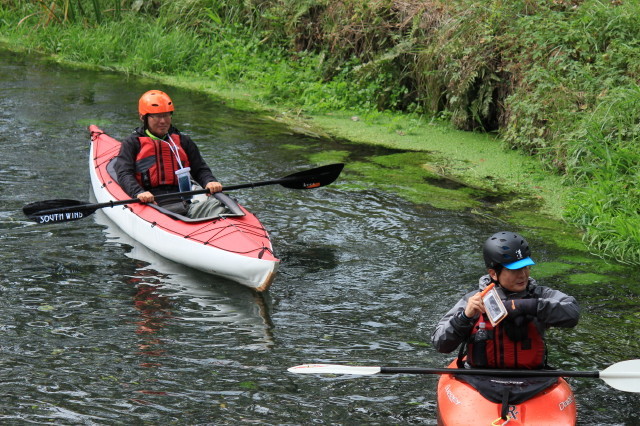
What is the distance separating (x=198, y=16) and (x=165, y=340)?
984 cm

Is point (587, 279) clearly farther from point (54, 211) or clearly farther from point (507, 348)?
point (54, 211)

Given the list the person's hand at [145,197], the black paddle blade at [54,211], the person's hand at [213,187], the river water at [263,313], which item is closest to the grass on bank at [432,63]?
the river water at [263,313]

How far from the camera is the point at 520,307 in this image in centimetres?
375

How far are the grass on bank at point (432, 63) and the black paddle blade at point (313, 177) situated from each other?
191 cm

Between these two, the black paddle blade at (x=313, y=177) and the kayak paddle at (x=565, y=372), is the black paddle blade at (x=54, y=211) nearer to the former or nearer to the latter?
the black paddle blade at (x=313, y=177)

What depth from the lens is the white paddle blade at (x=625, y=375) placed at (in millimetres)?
3938

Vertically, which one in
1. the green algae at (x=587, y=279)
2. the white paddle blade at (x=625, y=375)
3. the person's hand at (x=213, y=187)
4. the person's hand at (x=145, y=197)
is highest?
the white paddle blade at (x=625, y=375)

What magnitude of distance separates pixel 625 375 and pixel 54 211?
15.2ft

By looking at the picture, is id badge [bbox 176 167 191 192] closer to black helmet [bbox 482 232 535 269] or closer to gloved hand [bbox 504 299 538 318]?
black helmet [bbox 482 232 535 269]

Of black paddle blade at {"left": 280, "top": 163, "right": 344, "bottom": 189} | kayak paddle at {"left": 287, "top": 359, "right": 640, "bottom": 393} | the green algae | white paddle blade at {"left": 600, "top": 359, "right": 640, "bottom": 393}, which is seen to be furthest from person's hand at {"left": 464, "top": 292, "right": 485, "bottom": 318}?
black paddle blade at {"left": 280, "top": 163, "right": 344, "bottom": 189}

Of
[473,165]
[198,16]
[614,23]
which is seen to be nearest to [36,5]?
[198,16]

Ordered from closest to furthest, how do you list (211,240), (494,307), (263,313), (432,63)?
(494,307) < (263,313) < (211,240) < (432,63)

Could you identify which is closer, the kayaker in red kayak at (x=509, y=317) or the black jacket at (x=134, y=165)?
the kayaker in red kayak at (x=509, y=317)

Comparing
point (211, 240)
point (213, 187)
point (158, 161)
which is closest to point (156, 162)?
point (158, 161)
